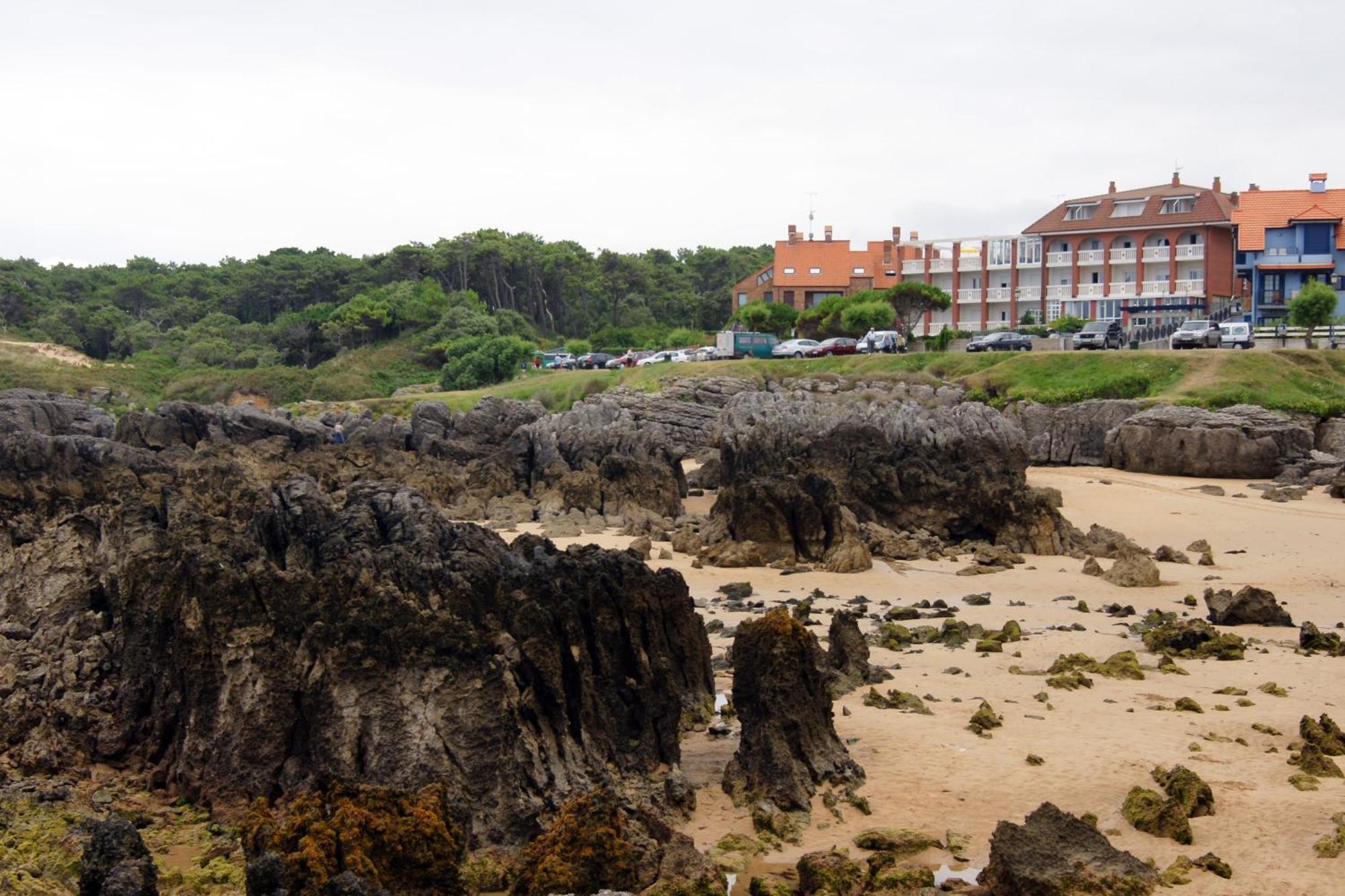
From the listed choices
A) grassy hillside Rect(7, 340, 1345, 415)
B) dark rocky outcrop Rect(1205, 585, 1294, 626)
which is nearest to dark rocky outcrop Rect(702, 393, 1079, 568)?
→ dark rocky outcrop Rect(1205, 585, 1294, 626)

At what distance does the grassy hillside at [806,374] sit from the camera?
141ft

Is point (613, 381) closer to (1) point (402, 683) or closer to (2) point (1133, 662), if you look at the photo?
(2) point (1133, 662)

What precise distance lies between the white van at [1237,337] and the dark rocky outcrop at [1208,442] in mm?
10817

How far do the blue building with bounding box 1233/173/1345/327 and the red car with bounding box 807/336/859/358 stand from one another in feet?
56.0

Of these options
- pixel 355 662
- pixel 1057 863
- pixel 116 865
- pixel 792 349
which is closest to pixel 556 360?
pixel 792 349

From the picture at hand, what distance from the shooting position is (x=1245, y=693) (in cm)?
1609

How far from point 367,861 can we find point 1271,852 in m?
7.13

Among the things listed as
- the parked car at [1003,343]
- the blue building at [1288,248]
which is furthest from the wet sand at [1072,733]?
the blue building at [1288,248]

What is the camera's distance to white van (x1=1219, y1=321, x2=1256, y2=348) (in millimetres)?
49062

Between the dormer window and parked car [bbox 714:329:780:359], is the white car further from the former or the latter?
the dormer window

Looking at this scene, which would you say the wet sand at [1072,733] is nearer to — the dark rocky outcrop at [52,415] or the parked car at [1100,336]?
the dark rocky outcrop at [52,415]

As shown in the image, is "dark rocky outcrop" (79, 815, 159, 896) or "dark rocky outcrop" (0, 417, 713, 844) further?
"dark rocky outcrop" (0, 417, 713, 844)

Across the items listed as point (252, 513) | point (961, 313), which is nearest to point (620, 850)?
point (252, 513)

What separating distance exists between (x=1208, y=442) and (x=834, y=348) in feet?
73.5
